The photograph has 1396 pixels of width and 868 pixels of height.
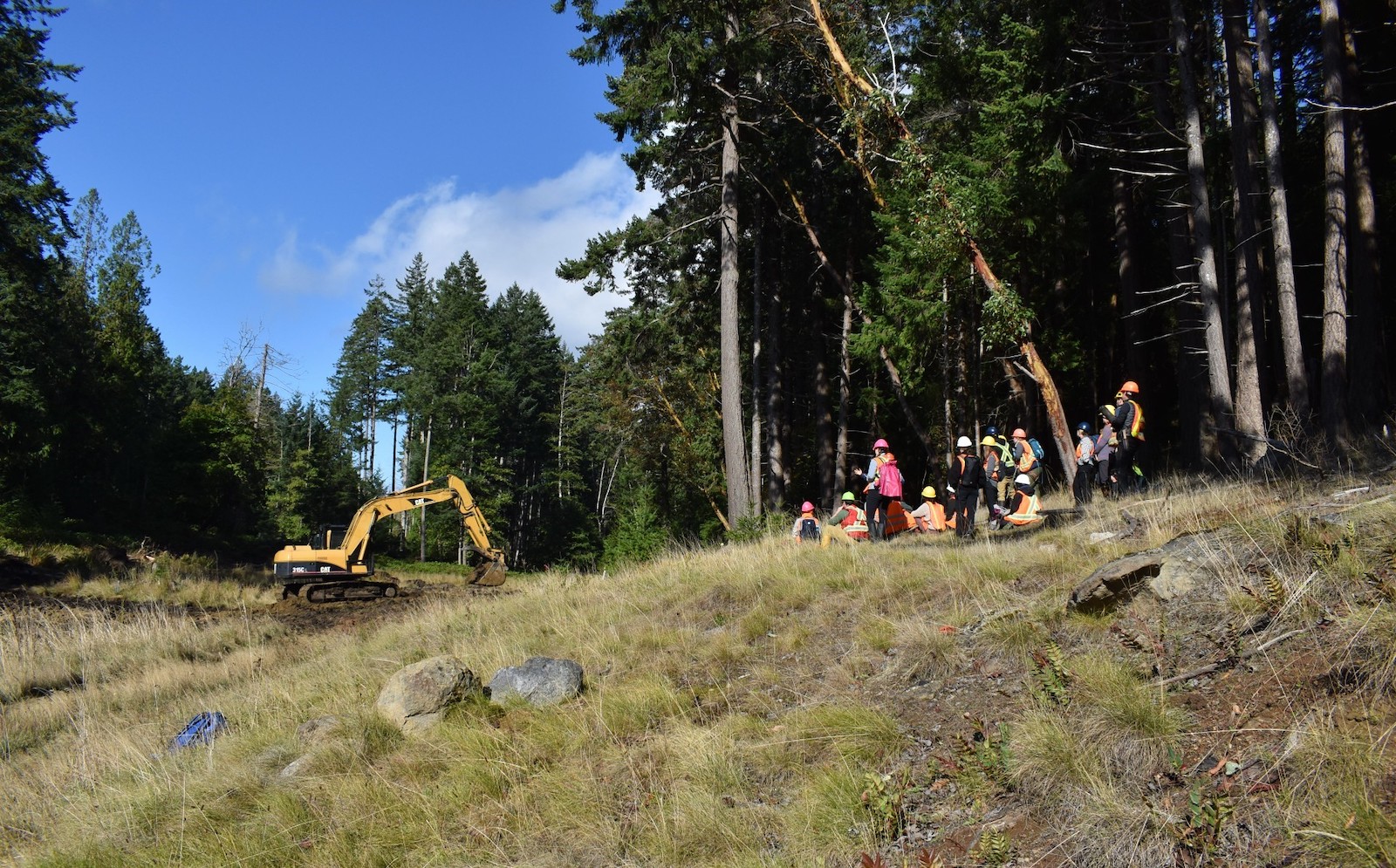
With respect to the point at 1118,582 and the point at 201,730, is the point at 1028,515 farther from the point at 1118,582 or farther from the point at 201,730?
the point at 201,730

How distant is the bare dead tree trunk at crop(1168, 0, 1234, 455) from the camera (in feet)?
41.7

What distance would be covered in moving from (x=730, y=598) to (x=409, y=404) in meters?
47.2

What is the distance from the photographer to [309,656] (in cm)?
1148

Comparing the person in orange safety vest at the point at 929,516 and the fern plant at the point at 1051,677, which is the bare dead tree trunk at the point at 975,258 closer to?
the person in orange safety vest at the point at 929,516

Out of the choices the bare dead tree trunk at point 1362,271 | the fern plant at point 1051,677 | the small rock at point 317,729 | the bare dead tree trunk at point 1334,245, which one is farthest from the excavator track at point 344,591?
the bare dead tree trunk at point 1362,271

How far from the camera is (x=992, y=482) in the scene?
12.5 metres

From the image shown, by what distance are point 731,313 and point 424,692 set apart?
1395 cm

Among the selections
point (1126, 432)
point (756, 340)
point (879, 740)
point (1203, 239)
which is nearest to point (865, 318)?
point (756, 340)

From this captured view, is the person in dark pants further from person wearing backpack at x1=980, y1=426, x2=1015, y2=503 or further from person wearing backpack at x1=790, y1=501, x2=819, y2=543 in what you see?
person wearing backpack at x1=790, y1=501, x2=819, y2=543

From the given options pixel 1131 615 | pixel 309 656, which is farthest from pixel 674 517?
pixel 1131 615

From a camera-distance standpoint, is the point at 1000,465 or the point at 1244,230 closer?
the point at 1000,465

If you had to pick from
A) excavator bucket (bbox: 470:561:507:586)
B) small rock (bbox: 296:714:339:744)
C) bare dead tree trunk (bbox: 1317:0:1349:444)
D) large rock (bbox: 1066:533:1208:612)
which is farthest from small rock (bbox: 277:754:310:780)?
excavator bucket (bbox: 470:561:507:586)

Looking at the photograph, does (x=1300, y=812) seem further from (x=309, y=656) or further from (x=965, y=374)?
(x=965, y=374)

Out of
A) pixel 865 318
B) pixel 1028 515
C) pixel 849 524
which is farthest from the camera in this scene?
pixel 865 318
